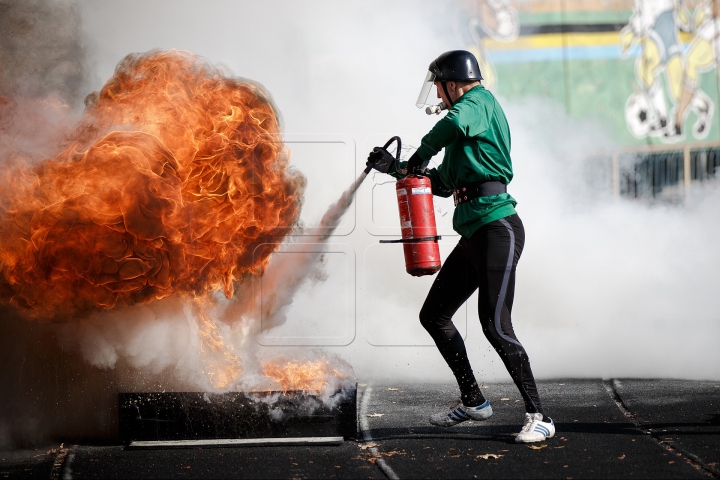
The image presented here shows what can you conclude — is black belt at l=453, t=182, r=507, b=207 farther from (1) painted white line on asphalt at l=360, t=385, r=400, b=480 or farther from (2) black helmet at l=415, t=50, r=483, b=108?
(1) painted white line on asphalt at l=360, t=385, r=400, b=480

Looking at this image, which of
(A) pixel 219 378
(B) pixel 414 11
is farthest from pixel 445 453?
(B) pixel 414 11

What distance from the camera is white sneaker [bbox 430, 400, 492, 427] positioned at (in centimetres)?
436

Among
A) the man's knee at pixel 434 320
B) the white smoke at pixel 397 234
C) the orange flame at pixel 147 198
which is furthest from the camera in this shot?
the white smoke at pixel 397 234

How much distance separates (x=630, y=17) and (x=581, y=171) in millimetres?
1851

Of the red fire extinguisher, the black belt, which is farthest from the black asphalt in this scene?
the black belt

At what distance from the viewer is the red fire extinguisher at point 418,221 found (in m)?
4.36

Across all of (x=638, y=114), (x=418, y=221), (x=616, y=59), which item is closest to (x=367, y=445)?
(x=418, y=221)

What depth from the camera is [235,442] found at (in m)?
4.07

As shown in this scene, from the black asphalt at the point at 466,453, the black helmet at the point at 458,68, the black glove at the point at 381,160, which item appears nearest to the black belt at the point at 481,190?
the black glove at the point at 381,160

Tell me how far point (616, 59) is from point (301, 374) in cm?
525

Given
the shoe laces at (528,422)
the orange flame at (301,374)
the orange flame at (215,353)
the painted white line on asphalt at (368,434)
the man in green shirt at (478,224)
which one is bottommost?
the painted white line on asphalt at (368,434)

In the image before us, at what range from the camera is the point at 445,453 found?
12.5 feet

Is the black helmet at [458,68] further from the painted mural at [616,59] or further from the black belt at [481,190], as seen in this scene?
the painted mural at [616,59]

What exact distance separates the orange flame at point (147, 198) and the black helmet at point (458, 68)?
55.2 inches
